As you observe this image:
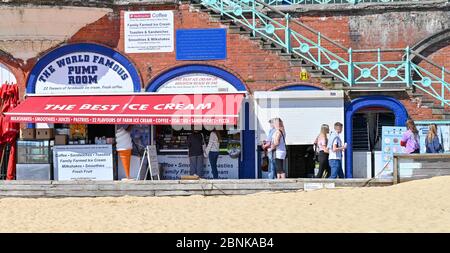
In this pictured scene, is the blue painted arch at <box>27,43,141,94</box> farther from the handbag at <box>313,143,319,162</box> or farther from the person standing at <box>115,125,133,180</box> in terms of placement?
the handbag at <box>313,143,319,162</box>

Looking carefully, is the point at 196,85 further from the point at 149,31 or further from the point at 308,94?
the point at 308,94

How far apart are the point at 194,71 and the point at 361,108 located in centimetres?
437

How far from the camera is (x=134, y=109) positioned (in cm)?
1958

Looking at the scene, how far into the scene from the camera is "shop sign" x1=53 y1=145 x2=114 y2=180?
2000 centimetres

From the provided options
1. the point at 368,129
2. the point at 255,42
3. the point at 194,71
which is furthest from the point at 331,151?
the point at 194,71

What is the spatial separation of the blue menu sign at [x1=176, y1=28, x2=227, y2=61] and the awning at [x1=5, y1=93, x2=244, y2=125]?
43.0 inches

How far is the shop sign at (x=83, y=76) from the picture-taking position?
68.3 ft

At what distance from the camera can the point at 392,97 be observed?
64.7ft

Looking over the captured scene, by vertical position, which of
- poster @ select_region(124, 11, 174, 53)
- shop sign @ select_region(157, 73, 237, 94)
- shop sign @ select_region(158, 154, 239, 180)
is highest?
poster @ select_region(124, 11, 174, 53)

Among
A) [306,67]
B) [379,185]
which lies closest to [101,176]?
[306,67]

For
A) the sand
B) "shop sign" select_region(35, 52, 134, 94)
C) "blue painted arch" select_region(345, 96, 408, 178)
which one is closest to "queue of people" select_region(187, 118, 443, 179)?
"blue painted arch" select_region(345, 96, 408, 178)

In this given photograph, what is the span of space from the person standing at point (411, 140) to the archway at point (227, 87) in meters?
4.18

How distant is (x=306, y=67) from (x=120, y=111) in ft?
15.7
